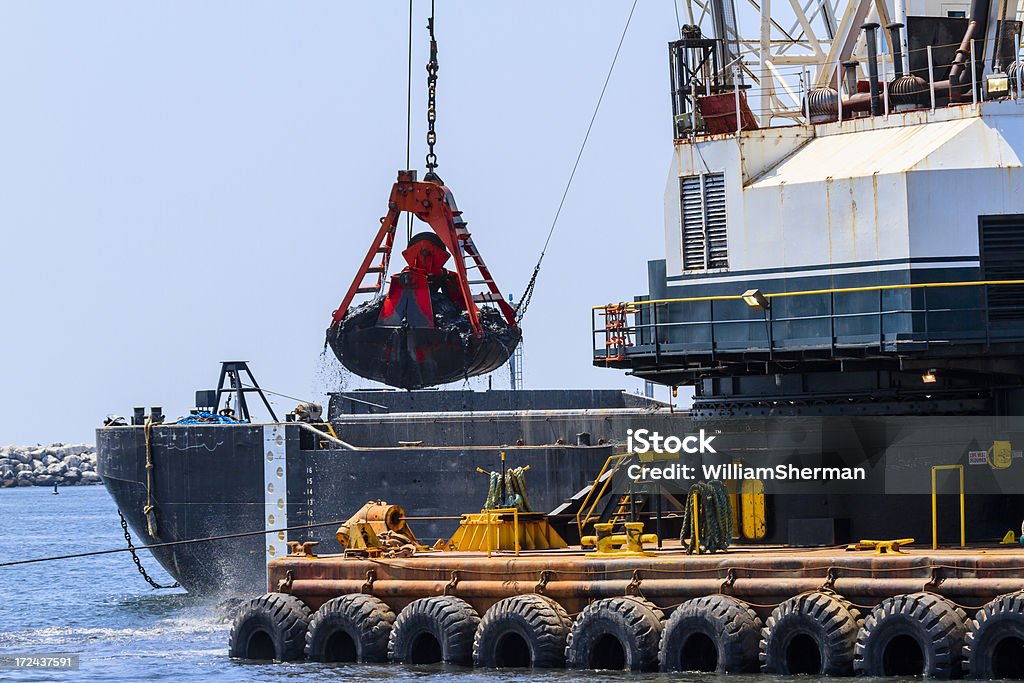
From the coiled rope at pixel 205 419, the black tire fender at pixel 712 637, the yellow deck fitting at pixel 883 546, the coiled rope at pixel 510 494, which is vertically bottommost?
the black tire fender at pixel 712 637

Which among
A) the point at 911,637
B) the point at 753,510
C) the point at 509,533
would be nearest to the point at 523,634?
the point at 509,533

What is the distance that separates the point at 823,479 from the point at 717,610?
3.36 metres

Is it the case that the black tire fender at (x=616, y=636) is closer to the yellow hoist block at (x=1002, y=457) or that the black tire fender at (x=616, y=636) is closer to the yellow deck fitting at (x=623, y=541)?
the yellow deck fitting at (x=623, y=541)

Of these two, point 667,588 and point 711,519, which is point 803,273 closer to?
point 711,519

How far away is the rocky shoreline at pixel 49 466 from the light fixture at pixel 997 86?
152 m

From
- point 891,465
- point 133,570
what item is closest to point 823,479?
point 891,465

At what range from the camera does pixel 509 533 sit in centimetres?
3033

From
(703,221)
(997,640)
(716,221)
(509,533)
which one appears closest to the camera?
(997,640)

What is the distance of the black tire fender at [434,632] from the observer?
2831 centimetres

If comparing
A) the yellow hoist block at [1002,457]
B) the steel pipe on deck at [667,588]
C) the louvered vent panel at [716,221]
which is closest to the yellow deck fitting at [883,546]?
the steel pipe on deck at [667,588]

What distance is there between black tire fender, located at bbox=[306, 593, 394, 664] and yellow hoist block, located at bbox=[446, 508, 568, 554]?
190 centimetres

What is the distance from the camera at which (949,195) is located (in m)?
28.2

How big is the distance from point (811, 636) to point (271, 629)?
8.88 metres

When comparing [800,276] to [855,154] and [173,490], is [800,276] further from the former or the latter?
[173,490]
